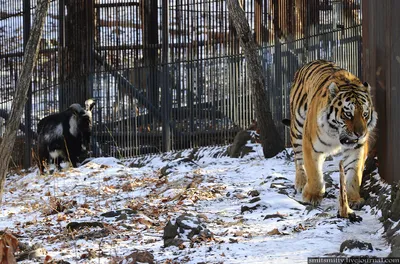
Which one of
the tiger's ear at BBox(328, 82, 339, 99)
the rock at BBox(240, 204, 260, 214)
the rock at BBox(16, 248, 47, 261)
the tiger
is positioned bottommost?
the rock at BBox(16, 248, 47, 261)

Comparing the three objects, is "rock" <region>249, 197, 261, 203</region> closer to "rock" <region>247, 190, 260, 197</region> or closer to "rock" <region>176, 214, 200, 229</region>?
"rock" <region>247, 190, 260, 197</region>

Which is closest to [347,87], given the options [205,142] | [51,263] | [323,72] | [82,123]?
[323,72]

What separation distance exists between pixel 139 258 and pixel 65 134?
28.5 feet

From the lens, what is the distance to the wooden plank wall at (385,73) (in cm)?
707

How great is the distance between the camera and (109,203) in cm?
936

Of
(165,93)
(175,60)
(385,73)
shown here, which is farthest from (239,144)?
(385,73)

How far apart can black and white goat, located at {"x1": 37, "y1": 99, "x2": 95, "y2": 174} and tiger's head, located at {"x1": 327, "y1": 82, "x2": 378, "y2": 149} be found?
7.56m

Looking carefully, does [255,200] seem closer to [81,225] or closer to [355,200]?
[355,200]

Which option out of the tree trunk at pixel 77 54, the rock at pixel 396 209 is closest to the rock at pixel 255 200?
the rock at pixel 396 209

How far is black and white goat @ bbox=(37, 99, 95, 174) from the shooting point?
46.5ft

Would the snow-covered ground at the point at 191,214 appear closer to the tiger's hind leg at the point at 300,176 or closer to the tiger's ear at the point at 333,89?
the tiger's hind leg at the point at 300,176

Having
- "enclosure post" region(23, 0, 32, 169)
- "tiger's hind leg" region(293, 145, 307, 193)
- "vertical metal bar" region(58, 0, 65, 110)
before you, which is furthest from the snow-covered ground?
"vertical metal bar" region(58, 0, 65, 110)

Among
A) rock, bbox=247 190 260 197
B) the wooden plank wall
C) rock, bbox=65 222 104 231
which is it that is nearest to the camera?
the wooden plank wall

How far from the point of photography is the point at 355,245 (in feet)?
18.0
